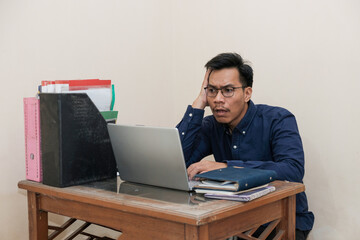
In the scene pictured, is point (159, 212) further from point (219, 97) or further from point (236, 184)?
point (219, 97)

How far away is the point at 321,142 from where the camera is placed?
2.05 metres

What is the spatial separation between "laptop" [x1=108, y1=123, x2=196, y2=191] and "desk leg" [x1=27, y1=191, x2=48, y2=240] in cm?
34

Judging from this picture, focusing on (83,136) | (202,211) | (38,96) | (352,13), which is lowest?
(202,211)

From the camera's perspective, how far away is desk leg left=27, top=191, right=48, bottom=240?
162 cm

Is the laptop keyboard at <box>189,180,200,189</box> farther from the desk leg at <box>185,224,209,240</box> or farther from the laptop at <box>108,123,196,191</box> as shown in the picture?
the desk leg at <box>185,224,209,240</box>

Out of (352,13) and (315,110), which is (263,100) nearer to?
(315,110)

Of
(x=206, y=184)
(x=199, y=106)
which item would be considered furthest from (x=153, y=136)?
(x=199, y=106)

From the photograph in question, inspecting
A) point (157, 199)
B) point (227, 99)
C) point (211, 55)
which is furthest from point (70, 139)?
point (211, 55)

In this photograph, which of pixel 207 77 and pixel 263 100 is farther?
pixel 263 100

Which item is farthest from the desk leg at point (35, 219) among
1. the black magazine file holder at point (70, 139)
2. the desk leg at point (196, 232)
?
the desk leg at point (196, 232)

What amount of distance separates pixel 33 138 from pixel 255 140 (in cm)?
90

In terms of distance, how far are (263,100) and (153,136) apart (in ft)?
3.33

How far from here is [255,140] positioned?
74.9 inches

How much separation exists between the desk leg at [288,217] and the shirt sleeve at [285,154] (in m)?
0.16
